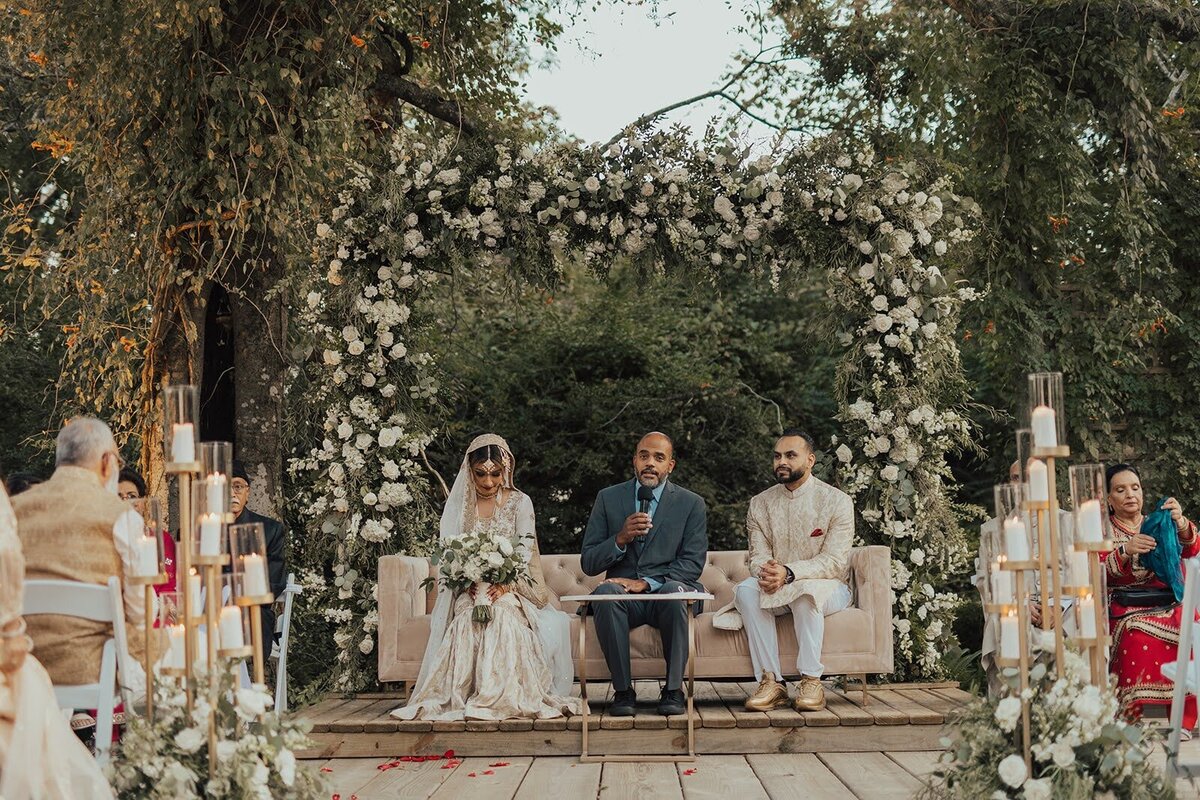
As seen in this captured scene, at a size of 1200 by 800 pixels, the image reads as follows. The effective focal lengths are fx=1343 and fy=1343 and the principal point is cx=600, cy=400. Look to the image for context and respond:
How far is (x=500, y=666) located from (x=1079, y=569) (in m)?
3.60

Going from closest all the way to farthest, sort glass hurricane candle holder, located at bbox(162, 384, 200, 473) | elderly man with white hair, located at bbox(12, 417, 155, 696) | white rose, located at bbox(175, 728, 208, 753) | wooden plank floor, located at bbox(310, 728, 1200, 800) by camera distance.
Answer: white rose, located at bbox(175, 728, 208, 753) < glass hurricane candle holder, located at bbox(162, 384, 200, 473) < elderly man with white hair, located at bbox(12, 417, 155, 696) < wooden plank floor, located at bbox(310, 728, 1200, 800)

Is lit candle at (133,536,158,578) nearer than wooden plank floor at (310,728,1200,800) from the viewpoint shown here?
Yes

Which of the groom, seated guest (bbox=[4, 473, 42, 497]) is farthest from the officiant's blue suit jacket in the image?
seated guest (bbox=[4, 473, 42, 497])

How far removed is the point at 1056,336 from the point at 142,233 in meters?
6.17

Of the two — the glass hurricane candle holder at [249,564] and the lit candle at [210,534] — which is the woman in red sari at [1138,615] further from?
the lit candle at [210,534]

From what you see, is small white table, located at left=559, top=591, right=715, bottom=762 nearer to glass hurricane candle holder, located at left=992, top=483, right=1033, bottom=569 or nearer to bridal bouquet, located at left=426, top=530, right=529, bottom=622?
bridal bouquet, located at left=426, top=530, right=529, bottom=622

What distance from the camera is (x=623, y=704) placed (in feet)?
22.0

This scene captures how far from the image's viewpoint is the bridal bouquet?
682cm

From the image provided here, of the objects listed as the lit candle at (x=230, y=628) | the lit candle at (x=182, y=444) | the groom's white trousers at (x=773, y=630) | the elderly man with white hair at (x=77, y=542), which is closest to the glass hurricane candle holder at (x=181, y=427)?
the lit candle at (x=182, y=444)

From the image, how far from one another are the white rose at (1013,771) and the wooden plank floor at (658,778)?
4.70 ft

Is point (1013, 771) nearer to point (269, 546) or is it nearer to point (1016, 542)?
point (1016, 542)

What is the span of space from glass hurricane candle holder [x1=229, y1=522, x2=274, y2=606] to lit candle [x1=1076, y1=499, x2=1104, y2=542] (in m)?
2.35

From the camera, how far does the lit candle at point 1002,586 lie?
3.99 m

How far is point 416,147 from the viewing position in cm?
869
